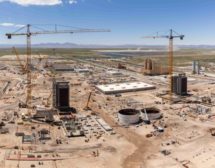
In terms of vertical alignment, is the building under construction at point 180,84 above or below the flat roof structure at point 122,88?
above

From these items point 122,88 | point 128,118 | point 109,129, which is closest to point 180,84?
point 122,88

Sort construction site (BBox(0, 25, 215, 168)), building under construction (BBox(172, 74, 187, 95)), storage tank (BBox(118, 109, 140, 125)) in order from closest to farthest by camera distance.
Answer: construction site (BBox(0, 25, 215, 168)) < storage tank (BBox(118, 109, 140, 125)) < building under construction (BBox(172, 74, 187, 95))

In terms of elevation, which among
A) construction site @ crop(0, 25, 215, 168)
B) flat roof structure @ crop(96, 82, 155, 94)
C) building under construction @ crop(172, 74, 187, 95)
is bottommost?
construction site @ crop(0, 25, 215, 168)

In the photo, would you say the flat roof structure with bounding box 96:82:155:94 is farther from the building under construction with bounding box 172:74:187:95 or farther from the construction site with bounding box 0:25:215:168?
the building under construction with bounding box 172:74:187:95

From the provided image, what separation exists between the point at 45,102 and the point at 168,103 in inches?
1810

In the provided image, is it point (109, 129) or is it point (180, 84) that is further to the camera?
point (180, 84)

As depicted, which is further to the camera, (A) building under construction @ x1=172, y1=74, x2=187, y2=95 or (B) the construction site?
(A) building under construction @ x1=172, y1=74, x2=187, y2=95

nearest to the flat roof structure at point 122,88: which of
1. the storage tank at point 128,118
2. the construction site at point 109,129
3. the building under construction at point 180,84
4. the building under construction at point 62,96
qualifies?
the construction site at point 109,129

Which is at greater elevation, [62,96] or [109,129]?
[62,96]

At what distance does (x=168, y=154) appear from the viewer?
73062 mm

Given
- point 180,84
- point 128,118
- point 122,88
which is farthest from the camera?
point 122,88

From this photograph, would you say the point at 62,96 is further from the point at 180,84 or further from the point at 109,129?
the point at 180,84

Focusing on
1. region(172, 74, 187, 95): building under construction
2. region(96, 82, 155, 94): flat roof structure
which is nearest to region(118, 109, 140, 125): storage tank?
region(172, 74, 187, 95): building under construction

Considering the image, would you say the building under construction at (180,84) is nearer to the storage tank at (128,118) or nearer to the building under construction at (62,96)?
the storage tank at (128,118)
